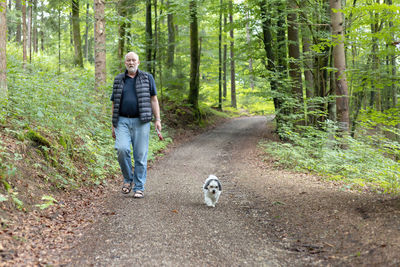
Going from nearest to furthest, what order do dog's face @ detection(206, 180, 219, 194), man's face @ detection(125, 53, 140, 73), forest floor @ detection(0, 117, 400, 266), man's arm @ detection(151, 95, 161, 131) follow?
forest floor @ detection(0, 117, 400, 266) < dog's face @ detection(206, 180, 219, 194) < man's face @ detection(125, 53, 140, 73) < man's arm @ detection(151, 95, 161, 131)

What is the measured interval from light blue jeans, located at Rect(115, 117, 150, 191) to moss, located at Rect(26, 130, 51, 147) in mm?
1528

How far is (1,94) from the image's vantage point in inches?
241

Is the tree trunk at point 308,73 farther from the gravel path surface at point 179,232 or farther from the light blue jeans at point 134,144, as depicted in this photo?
the light blue jeans at point 134,144

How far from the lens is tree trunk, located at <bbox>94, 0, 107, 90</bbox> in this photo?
10.6 metres

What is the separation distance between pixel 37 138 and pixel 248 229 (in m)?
4.36

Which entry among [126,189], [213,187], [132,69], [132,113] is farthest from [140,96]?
[213,187]

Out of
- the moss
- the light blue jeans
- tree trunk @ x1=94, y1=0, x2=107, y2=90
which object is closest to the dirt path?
the light blue jeans

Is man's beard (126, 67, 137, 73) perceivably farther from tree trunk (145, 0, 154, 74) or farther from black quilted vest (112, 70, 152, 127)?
tree trunk (145, 0, 154, 74)

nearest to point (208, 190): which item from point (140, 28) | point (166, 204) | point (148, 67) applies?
point (166, 204)

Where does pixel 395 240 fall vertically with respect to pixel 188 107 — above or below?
below

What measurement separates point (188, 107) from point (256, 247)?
53.3 ft

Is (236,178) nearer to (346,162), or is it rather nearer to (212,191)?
(346,162)

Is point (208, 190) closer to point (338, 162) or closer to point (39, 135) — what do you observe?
point (39, 135)

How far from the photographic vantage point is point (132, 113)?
5.36 m
